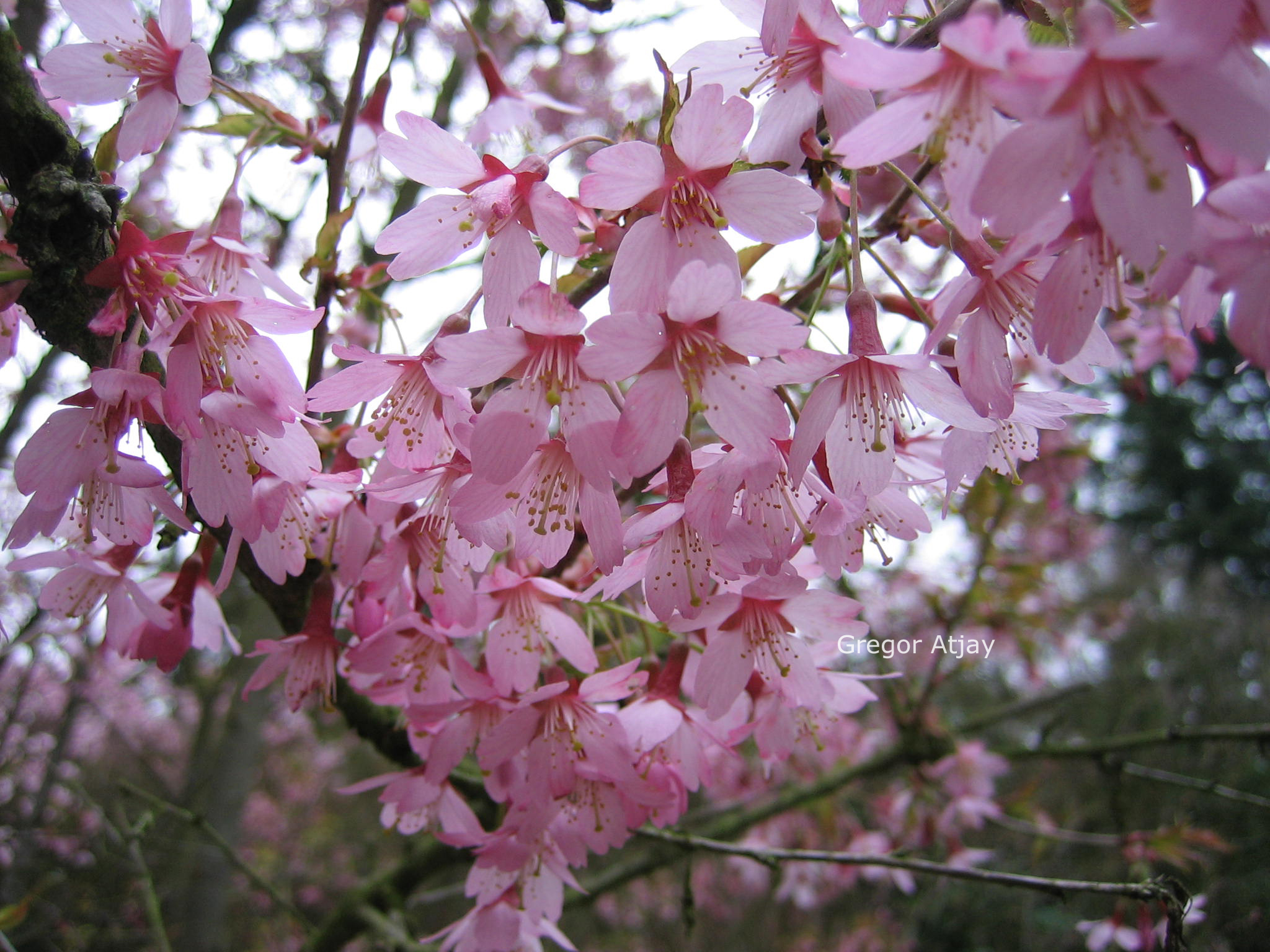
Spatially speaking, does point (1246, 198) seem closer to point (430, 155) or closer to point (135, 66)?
point (430, 155)

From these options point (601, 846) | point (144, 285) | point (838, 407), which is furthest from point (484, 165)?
point (601, 846)

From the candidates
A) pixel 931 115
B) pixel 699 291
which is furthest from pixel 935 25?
pixel 699 291

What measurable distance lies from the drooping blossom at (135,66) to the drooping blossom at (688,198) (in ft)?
2.39

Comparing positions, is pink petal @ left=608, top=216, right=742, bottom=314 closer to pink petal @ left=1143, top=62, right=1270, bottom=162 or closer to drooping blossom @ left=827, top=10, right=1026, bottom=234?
drooping blossom @ left=827, top=10, right=1026, bottom=234

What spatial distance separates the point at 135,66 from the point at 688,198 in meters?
0.93

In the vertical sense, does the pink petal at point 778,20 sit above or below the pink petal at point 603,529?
above

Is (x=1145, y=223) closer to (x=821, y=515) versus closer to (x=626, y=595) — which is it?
(x=821, y=515)

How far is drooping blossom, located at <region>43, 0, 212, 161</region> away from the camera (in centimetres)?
111

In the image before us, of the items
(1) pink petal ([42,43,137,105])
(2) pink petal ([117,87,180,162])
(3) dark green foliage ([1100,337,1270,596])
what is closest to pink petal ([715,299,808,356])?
(2) pink petal ([117,87,180,162])

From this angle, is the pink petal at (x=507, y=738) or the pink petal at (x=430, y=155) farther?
the pink petal at (x=507, y=738)

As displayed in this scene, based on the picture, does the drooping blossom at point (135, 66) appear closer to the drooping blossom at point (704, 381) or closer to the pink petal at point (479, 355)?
the pink petal at point (479, 355)

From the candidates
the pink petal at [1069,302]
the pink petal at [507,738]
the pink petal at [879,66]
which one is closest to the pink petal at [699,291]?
the pink petal at [879,66]

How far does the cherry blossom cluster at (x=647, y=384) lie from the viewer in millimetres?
668

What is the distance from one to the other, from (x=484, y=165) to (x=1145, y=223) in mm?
765
